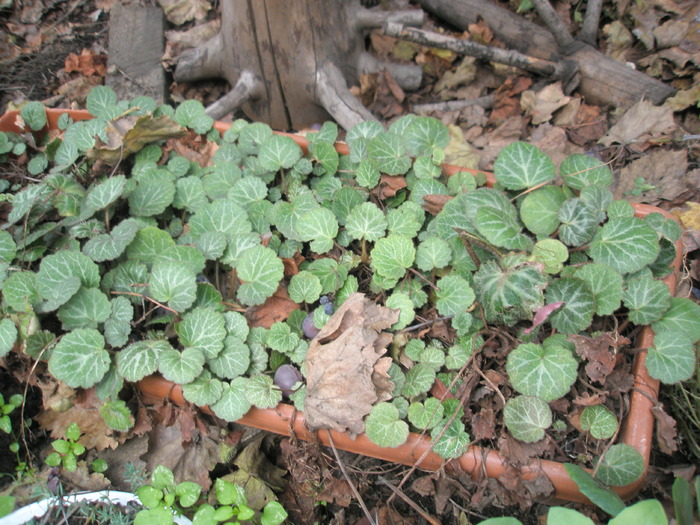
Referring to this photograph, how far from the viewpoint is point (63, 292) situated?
149 centimetres

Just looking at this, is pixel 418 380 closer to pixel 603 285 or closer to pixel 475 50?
pixel 603 285

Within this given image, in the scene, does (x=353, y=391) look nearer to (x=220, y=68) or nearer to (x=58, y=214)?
(x=58, y=214)

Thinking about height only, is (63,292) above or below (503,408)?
above

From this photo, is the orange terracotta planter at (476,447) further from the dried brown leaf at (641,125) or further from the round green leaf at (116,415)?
the dried brown leaf at (641,125)

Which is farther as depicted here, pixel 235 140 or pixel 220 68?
pixel 220 68

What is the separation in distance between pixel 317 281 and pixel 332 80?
1237 mm

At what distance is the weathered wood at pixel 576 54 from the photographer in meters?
2.46

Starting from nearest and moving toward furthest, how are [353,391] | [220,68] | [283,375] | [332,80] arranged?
[353,391]
[283,375]
[332,80]
[220,68]

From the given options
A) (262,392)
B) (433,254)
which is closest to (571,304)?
(433,254)

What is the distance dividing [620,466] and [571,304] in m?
0.44

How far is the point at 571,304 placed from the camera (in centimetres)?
146

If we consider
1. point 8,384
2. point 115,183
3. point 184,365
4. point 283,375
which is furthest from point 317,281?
point 8,384

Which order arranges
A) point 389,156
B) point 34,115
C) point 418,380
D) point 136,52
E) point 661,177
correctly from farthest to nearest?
point 136,52 < point 661,177 < point 34,115 < point 389,156 < point 418,380

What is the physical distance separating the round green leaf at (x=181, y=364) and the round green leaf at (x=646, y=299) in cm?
128
